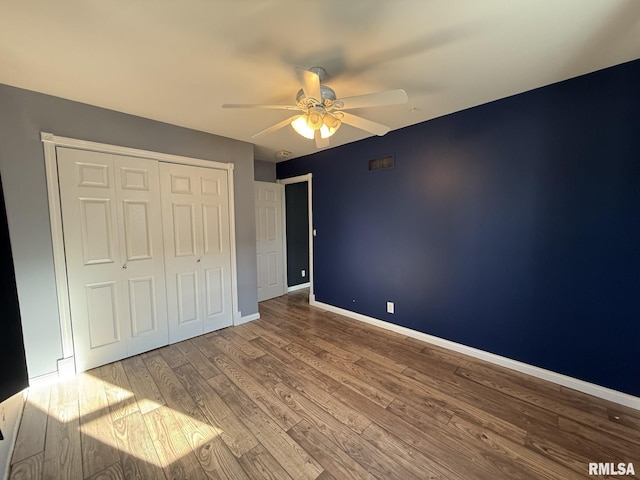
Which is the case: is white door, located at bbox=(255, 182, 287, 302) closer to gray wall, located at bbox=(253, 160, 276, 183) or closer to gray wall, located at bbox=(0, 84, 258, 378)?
gray wall, located at bbox=(253, 160, 276, 183)

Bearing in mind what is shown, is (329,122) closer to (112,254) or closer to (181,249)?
(181,249)

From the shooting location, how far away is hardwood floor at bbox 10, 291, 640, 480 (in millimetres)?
1404

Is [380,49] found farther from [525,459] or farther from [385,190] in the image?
[525,459]

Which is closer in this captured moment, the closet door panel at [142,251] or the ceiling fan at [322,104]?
the ceiling fan at [322,104]

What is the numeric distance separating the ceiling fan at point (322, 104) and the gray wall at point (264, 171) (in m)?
2.45

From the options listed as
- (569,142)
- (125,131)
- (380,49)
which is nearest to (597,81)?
(569,142)

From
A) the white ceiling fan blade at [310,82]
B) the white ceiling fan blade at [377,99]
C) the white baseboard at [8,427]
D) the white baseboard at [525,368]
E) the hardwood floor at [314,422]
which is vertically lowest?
the hardwood floor at [314,422]

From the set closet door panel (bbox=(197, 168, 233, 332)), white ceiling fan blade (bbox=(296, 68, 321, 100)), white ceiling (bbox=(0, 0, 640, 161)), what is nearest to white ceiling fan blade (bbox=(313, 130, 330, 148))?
white ceiling (bbox=(0, 0, 640, 161))

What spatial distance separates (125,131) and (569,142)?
3847mm

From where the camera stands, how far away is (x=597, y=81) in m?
1.85

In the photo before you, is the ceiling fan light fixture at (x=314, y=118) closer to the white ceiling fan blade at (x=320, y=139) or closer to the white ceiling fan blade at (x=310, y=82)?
the white ceiling fan blade at (x=310, y=82)

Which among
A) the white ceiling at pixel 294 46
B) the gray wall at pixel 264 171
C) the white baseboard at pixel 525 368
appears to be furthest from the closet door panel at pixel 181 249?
the white baseboard at pixel 525 368

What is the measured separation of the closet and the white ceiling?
0.70 meters

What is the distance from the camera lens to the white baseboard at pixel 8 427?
1341 mm
